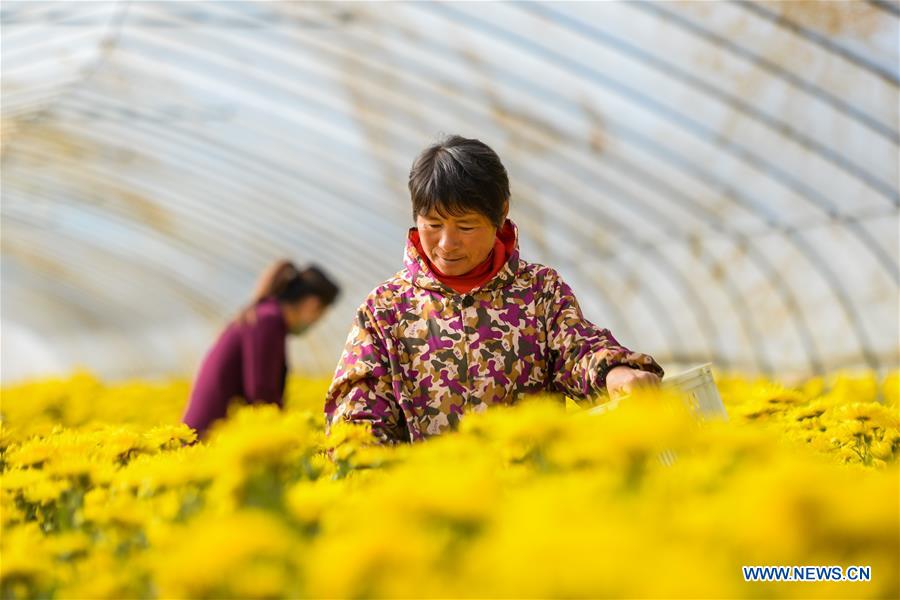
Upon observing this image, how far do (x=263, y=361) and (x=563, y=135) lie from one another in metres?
6.40

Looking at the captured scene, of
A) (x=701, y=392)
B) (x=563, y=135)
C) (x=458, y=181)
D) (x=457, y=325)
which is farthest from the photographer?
(x=563, y=135)

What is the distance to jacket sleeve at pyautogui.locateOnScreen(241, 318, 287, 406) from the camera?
15.7ft

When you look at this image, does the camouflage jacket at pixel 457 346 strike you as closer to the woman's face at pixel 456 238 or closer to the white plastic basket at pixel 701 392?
the woman's face at pixel 456 238

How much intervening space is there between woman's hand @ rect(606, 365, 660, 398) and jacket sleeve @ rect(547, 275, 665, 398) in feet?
0.13

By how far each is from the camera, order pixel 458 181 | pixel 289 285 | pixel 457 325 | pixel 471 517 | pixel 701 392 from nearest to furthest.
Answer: pixel 471 517 → pixel 701 392 → pixel 458 181 → pixel 457 325 → pixel 289 285

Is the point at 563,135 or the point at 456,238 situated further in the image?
the point at 563,135

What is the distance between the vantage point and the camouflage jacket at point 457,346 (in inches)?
104

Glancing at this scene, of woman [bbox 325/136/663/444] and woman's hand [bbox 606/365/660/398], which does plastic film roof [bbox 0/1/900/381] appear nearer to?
woman [bbox 325/136/663/444]

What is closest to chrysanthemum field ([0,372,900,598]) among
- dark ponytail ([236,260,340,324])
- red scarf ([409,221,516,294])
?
red scarf ([409,221,516,294])

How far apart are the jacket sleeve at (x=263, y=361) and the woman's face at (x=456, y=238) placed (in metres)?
2.31

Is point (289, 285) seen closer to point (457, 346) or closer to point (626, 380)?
point (457, 346)

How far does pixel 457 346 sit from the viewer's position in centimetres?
268

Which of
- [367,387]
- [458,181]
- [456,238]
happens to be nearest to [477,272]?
[456,238]

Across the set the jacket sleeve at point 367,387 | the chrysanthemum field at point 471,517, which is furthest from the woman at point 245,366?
the chrysanthemum field at point 471,517
